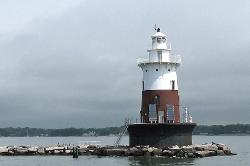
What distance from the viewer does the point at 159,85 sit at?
152 feet

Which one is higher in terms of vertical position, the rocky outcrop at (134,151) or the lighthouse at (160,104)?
the lighthouse at (160,104)

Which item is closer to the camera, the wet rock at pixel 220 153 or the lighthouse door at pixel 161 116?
the lighthouse door at pixel 161 116

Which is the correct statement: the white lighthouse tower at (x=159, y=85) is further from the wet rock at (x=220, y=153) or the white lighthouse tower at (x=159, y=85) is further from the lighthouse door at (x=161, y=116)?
the wet rock at (x=220, y=153)

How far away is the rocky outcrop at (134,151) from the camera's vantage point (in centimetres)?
4431

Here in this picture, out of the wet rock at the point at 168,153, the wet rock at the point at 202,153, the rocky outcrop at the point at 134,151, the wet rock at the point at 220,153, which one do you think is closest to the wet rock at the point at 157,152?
the rocky outcrop at the point at 134,151

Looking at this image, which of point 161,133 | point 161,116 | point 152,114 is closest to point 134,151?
point 161,133

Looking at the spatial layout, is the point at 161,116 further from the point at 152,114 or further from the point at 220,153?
the point at 220,153

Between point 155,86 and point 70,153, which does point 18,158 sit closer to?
point 70,153

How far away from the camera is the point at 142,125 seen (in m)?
45.3

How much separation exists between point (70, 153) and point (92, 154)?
2067 millimetres

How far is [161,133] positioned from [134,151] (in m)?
2.46

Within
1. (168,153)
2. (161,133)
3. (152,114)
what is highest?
(152,114)

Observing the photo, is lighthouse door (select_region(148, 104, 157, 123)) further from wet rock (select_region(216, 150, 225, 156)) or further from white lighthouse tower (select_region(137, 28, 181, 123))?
wet rock (select_region(216, 150, 225, 156))

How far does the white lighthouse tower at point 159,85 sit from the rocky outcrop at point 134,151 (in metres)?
2.65
